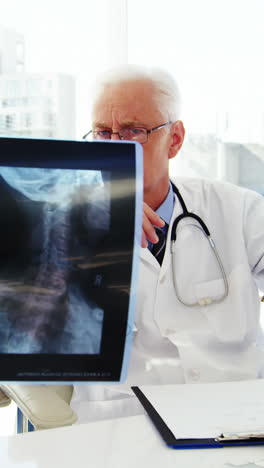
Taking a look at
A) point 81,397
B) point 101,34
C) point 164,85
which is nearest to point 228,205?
point 164,85

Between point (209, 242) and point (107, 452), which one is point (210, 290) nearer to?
point (209, 242)

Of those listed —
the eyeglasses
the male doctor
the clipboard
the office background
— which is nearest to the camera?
the clipboard

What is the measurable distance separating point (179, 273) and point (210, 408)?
50cm

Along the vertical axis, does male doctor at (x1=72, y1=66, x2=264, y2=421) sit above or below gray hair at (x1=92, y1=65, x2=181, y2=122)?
below

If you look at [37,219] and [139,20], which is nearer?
[37,219]

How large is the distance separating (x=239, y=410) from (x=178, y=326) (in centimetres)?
43

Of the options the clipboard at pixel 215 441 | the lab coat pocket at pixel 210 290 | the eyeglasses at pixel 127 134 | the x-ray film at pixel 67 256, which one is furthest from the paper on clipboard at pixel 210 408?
the eyeglasses at pixel 127 134

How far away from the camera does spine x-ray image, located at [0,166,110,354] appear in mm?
517

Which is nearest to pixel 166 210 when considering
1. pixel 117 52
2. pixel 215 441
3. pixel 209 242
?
pixel 209 242

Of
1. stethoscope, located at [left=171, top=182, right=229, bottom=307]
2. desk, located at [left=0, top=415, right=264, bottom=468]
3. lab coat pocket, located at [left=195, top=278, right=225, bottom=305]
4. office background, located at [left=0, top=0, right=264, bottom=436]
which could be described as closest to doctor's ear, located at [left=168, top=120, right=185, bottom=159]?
stethoscope, located at [left=171, top=182, right=229, bottom=307]

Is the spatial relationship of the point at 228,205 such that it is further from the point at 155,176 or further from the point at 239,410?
the point at 239,410

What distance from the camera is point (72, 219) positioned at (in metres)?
0.52

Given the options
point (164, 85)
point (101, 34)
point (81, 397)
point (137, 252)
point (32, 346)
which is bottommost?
point (81, 397)

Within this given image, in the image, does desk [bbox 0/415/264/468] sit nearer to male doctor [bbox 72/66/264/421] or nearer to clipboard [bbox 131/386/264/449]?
clipboard [bbox 131/386/264/449]
